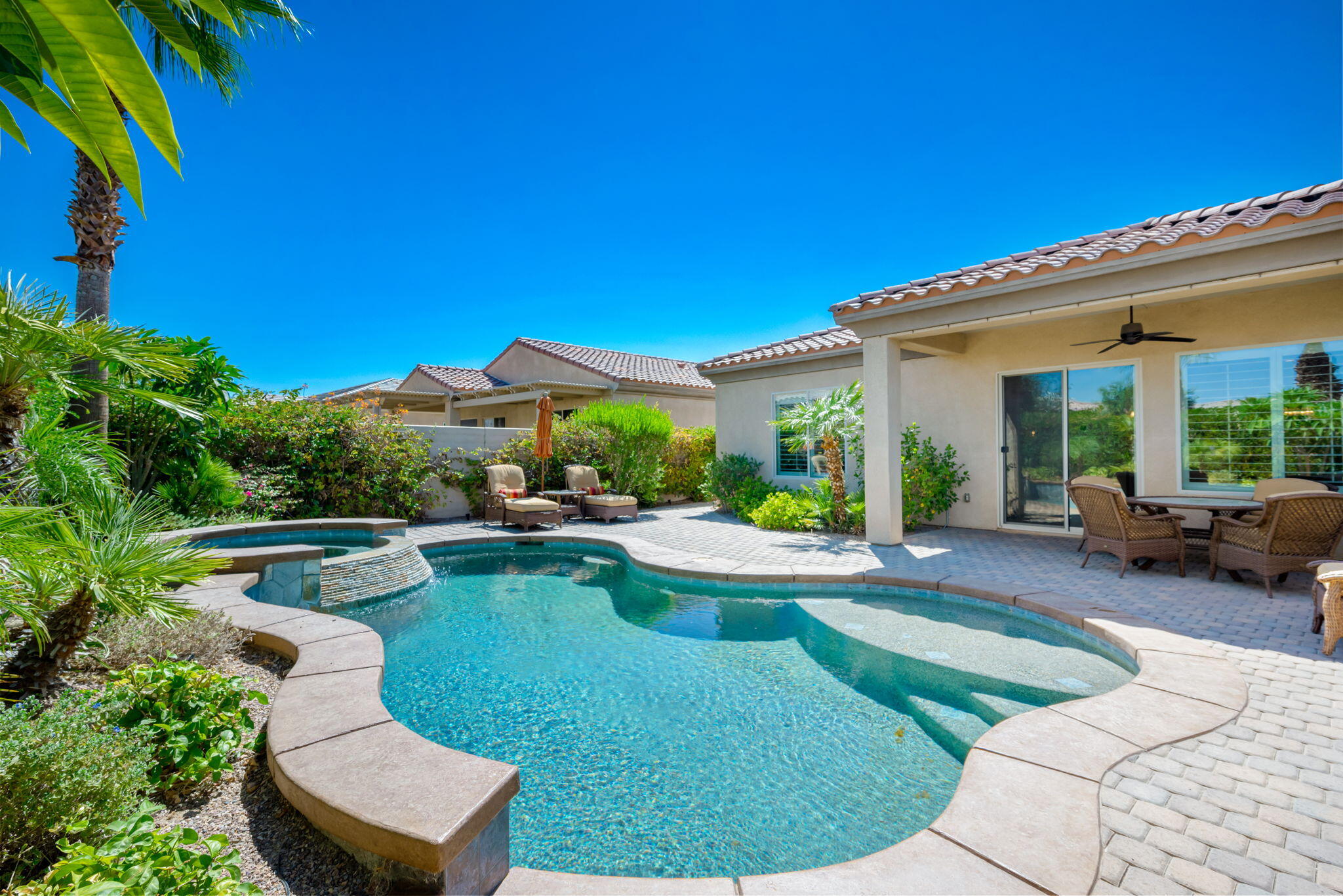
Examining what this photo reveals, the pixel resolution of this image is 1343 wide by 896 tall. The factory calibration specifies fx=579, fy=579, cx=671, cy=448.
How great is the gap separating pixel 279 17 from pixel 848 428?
10.8m

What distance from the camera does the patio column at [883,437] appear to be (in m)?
9.16

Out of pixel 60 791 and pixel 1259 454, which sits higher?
pixel 1259 454

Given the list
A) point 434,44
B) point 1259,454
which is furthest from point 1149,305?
point 434,44

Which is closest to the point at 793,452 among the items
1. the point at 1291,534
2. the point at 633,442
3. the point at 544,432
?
the point at 633,442

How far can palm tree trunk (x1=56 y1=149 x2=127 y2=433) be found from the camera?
7762 millimetres

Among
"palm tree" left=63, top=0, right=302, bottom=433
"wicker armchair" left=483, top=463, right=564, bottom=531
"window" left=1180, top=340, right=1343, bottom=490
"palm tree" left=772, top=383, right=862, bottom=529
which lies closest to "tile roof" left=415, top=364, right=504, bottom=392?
"wicker armchair" left=483, top=463, right=564, bottom=531

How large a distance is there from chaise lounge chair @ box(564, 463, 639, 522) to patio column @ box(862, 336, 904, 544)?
5.48 metres

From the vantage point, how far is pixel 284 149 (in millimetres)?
13570

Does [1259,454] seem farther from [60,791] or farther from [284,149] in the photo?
[284,149]

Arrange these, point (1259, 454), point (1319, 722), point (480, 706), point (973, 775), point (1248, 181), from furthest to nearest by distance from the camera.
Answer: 1. point (1248, 181)
2. point (1259, 454)
3. point (480, 706)
4. point (1319, 722)
5. point (973, 775)

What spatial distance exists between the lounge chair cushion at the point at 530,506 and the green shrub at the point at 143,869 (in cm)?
901

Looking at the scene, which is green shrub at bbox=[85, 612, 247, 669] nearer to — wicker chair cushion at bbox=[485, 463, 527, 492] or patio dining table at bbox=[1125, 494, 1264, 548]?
wicker chair cushion at bbox=[485, 463, 527, 492]

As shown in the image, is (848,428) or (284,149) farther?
(284,149)

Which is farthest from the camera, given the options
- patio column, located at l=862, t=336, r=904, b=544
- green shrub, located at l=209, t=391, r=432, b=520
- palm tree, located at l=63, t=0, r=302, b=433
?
green shrub, located at l=209, t=391, r=432, b=520
